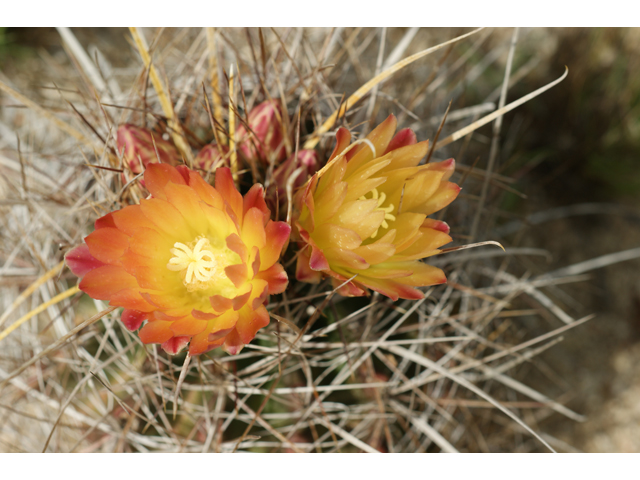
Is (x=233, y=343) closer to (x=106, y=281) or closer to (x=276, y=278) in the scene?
(x=276, y=278)

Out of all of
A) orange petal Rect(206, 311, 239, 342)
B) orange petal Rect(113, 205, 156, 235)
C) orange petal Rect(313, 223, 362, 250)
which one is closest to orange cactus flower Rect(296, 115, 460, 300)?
orange petal Rect(313, 223, 362, 250)

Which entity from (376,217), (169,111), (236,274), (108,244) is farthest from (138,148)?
(376,217)

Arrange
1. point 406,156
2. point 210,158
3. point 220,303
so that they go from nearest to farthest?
point 220,303 < point 406,156 < point 210,158

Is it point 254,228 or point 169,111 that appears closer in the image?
point 254,228

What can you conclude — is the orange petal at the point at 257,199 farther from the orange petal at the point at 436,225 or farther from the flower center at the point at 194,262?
the orange petal at the point at 436,225

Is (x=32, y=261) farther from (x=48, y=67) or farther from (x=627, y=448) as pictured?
(x=627, y=448)

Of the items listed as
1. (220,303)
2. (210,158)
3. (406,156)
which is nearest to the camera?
(220,303)

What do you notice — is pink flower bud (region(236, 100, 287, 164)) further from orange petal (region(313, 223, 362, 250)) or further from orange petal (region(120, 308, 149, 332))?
orange petal (region(120, 308, 149, 332))
